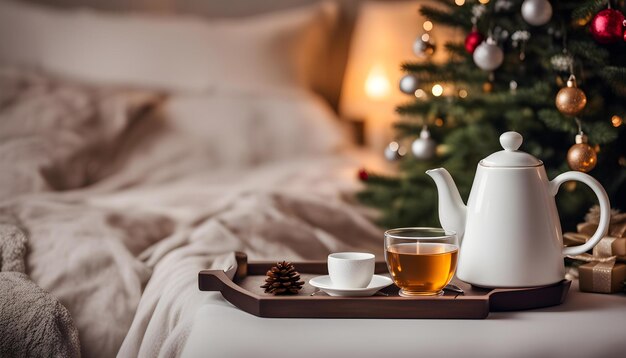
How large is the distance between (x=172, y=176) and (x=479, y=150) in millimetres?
897

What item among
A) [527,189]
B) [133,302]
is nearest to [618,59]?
[527,189]

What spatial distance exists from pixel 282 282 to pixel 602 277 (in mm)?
455

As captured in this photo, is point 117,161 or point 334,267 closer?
point 334,267

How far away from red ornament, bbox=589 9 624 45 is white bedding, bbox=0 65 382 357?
0.61 m

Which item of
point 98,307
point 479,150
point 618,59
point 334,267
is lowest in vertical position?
point 98,307

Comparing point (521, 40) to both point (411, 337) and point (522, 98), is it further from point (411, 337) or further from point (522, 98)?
point (411, 337)

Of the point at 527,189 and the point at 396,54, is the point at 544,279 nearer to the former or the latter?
the point at 527,189

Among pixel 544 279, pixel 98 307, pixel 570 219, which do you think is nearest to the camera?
pixel 544 279

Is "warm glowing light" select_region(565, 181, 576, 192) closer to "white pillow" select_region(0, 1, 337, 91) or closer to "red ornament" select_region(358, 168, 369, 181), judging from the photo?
"red ornament" select_region(358, 168, 369, 181)

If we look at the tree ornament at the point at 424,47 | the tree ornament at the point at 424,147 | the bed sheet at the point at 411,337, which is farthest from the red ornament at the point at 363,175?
the bed sheet at the point at 411,337

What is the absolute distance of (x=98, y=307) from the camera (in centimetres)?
124

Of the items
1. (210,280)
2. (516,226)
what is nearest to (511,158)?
(516,226)

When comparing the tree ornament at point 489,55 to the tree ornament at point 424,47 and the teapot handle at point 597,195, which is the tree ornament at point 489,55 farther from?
the teapot handle at point 597,195

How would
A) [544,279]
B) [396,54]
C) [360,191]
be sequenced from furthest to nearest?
[396,54] → [360,191] → [544,279]
